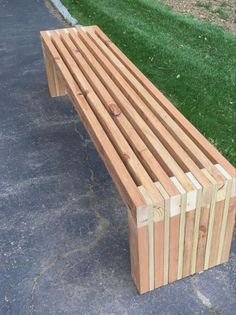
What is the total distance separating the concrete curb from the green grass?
0.34 ft

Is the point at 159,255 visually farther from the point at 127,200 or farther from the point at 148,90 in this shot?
the point at 148,90

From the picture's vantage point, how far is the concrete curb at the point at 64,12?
6040 millimetres

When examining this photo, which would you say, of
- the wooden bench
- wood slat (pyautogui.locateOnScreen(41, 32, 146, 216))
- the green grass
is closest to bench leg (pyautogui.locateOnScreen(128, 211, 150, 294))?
the wooden bench

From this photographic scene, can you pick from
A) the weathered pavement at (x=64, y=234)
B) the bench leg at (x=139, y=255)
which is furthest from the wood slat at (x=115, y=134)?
the weathered pavement at (x=64, y=234)

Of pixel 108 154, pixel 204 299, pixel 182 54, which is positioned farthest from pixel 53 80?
pixel 204 299

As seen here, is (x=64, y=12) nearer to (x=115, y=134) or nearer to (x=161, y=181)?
(x=115, y=134)

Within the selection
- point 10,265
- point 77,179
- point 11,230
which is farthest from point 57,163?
point 10,265

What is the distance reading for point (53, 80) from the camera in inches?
163

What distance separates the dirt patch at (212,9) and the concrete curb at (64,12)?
1.69 m

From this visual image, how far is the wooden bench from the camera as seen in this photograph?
195 cm

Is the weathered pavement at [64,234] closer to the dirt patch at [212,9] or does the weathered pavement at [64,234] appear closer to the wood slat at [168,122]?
the wood slat at [168,122]

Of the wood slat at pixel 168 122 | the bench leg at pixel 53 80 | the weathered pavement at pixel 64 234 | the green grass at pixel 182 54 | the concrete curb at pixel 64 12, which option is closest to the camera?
the wood slat at pixel 168 122

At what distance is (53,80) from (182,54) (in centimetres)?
171

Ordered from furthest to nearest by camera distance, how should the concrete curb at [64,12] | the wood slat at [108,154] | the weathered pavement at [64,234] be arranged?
1. the concrete curb at [64,12]
2. the weathered pavement at [64,234]
3. the wood slat at [108,154]
